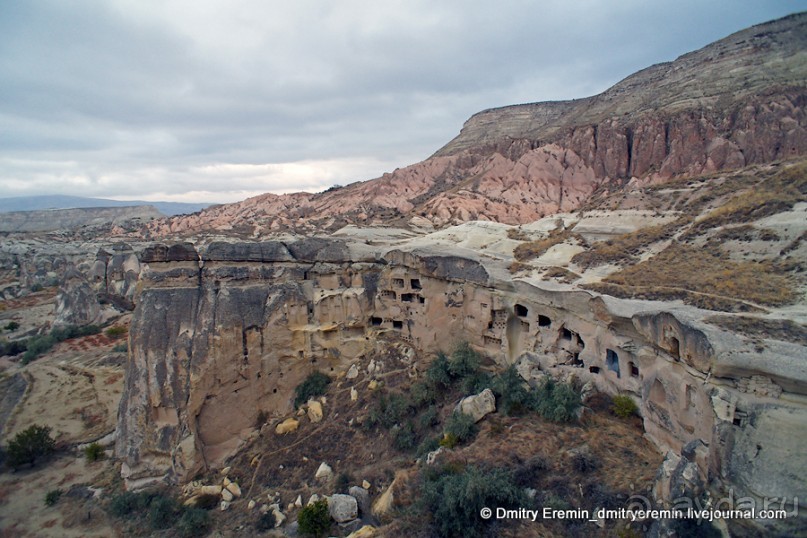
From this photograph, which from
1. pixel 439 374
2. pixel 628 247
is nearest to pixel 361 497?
pixel 439 374

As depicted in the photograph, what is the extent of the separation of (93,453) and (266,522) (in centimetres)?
786

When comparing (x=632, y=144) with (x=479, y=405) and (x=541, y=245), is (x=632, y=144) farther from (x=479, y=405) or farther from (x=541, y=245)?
(x=479, y=405)

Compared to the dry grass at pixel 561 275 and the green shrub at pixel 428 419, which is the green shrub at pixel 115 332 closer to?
the green shrub at pixel 428 419

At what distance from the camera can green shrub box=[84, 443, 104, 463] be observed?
13.9 meters

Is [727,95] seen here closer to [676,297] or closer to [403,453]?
[676,297]

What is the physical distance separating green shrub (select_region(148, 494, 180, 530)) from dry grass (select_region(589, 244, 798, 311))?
1262 centimetres

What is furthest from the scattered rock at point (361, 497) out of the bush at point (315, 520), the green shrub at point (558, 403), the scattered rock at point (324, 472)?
the green shrub at point (558, 403)

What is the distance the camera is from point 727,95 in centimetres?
2666

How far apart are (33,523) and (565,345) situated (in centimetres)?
1541

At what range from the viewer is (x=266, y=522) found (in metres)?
10.2

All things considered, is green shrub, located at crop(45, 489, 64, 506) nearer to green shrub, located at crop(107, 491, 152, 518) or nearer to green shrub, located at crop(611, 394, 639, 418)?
green shrub, located at crop(107, 491, 152, 518)

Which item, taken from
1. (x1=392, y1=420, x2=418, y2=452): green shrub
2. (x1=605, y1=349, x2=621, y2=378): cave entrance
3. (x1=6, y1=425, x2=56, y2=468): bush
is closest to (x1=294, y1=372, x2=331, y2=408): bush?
(x1=392, y1=420, x2=418, y2=452): green shrub

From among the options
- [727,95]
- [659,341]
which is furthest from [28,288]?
[727,95]

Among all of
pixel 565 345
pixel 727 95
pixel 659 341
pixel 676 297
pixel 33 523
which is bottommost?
pixel 33 523
